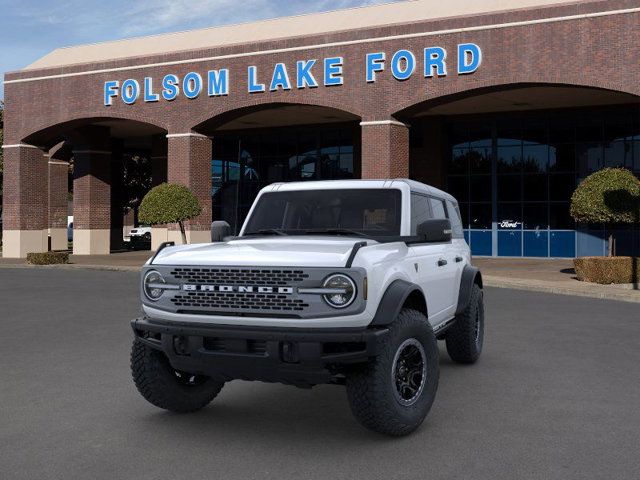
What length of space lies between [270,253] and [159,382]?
4.83ft

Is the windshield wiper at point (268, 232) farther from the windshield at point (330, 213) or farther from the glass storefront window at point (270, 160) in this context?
the glass storefront window at point (270, 160)

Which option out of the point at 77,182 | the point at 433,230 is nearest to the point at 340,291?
the point at 433,230

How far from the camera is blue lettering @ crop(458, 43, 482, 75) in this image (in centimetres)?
2664

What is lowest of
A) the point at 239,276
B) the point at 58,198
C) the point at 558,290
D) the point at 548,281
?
the point at 558,290

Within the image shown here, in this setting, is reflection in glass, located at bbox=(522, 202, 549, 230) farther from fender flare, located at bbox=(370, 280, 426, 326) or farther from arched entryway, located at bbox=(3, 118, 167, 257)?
fender flare, located at bbox=(370, 280, 426, 326)

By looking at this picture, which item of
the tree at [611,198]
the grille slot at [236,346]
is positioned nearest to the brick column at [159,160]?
the tree at [611,198]

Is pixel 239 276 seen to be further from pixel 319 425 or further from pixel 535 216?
pixel 535 216

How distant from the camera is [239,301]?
17.8ft

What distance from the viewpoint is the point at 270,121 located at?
38.4 meters

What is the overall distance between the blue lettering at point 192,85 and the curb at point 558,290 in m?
16.4

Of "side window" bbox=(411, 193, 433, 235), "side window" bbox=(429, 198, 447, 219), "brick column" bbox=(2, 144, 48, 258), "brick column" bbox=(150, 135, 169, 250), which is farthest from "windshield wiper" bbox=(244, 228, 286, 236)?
"brick column" bbox=(150, 135, 169, 250)

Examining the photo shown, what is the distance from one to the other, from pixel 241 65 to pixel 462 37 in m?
9.51

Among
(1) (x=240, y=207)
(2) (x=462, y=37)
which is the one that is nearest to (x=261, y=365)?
(2) (x=462, y=37)

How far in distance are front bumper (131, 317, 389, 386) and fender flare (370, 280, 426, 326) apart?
7 centimetres
